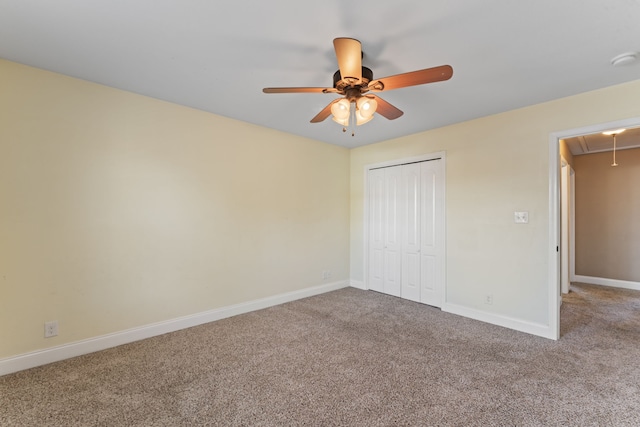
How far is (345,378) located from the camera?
2168 millimetres

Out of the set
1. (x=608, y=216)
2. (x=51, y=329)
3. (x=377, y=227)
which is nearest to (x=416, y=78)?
(x=377, y=227)

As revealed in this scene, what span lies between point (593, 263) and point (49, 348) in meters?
7.82

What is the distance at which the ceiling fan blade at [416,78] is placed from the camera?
1614mm

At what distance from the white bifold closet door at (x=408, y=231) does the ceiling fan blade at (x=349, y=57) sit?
2.46 meters

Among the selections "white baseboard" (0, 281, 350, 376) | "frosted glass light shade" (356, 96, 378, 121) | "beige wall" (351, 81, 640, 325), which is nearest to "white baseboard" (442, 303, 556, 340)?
"beige wall" (351, 81, 640, 325)

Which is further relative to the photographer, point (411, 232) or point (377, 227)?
point (377, 227)

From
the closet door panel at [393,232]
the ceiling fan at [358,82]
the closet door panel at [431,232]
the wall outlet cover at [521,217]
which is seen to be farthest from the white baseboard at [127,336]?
the wall outlet cover at [521,217]

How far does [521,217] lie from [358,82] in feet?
8.17

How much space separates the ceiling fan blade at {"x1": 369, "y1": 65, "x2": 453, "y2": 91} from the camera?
1614mm

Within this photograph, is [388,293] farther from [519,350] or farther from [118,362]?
[118,362]

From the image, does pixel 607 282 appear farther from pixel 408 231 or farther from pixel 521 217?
pixel 408 231

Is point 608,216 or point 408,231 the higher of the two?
point 608,216

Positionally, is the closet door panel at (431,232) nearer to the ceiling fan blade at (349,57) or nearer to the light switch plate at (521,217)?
the light switch plate at (521,217)

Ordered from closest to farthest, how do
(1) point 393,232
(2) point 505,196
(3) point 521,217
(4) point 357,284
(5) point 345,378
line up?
1. (5) point 345,378
2. (3) point 521,217
3. (2) point 505,196
4. (1) point 393,232
5. (4) point 357,284
